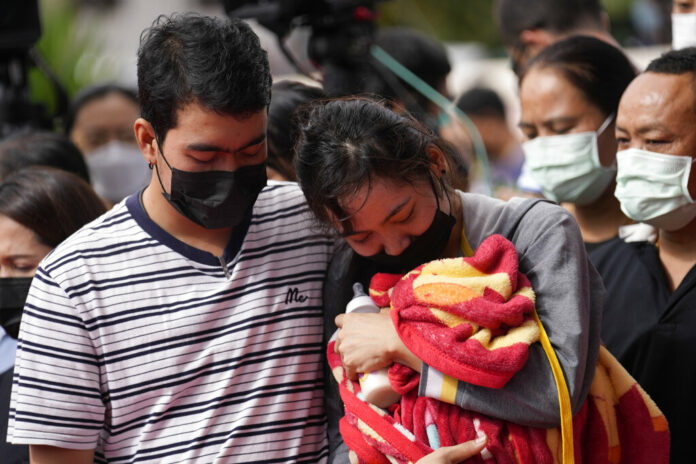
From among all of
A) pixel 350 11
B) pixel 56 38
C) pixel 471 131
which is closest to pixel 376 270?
pixel 350 11

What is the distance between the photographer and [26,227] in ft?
7.88

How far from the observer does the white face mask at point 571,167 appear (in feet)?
8.99

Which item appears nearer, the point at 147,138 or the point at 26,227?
the point at 147,138

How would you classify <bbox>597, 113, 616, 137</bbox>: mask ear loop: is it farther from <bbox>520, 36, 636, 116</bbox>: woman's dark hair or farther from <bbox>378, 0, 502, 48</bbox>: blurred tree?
<bbox>378, 0, 502, 48</bbox>: blurred tree

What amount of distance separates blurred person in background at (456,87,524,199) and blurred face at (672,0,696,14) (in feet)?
8.05

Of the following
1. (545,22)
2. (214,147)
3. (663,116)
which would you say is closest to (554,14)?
(545,22)

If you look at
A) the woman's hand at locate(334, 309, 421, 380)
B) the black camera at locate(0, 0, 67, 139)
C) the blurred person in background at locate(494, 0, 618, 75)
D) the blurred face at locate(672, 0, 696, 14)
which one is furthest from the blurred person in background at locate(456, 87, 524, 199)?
the woman's hand at locate(334, 309, 421, 380)

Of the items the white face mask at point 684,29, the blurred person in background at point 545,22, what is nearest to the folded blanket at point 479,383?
the white face mask at point 684,29

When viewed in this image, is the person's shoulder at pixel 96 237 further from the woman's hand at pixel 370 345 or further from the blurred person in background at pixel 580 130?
the blurred person in background at pixel 580 130

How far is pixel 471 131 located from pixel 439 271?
123 inches

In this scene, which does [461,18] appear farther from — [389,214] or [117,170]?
[389,214]

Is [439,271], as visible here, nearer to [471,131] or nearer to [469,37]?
[471,131]

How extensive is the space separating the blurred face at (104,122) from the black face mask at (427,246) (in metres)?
2.61

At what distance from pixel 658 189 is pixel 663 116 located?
0.19 meters
